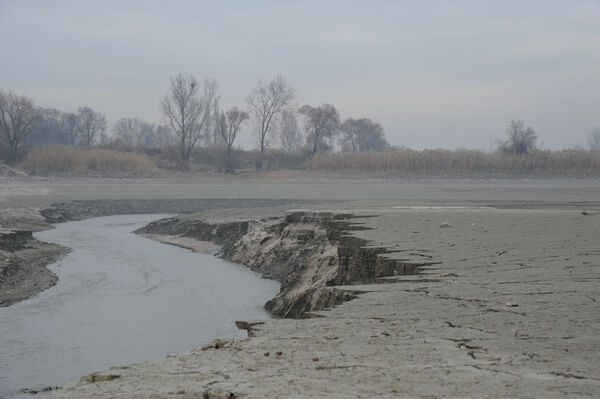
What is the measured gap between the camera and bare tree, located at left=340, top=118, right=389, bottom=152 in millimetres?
90438

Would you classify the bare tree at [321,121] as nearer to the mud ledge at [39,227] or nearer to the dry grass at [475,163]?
the dry grass at [475,163]

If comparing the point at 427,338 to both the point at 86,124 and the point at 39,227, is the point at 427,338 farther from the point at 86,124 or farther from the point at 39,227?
the point at 86,124

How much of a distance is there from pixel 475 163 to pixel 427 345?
40.6 m

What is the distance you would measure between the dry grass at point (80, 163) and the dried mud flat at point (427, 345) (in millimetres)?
37544

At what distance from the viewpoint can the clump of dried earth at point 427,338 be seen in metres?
3.90

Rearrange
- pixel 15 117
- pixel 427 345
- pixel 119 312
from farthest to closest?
pixel 15 117
pixel 119 312
pixel 427 345

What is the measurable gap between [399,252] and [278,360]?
5060 mm

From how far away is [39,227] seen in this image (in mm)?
25250

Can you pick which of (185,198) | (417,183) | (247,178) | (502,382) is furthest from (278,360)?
(247,178)

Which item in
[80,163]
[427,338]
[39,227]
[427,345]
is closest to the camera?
[427,345]

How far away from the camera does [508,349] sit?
4.66 m

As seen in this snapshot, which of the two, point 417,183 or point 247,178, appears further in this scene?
point 247,178

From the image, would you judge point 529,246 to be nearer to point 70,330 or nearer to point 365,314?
point 365,314

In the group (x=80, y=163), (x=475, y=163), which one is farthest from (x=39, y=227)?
(x=475, y=163)
